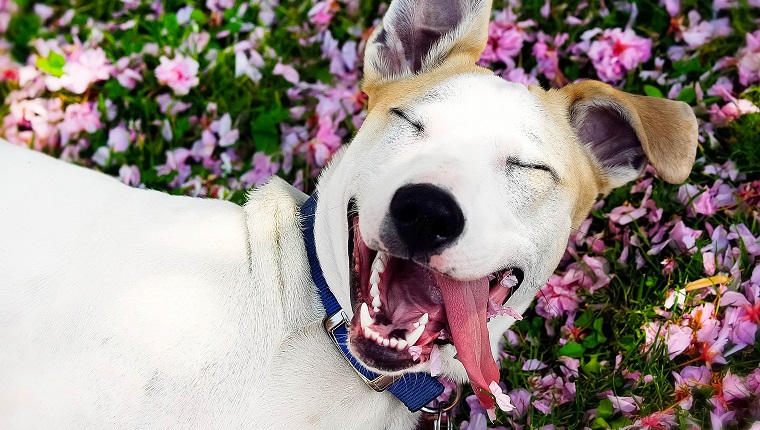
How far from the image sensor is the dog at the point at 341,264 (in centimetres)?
278

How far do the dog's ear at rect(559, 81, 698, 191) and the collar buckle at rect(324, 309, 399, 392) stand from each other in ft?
4.32

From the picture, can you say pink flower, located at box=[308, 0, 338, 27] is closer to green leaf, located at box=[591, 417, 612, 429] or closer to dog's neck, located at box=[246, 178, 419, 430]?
dog's neck, located at box=[246, 178, 419, 430]

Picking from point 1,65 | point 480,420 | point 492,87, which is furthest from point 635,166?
point 1,65

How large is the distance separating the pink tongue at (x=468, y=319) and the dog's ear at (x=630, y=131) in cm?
91

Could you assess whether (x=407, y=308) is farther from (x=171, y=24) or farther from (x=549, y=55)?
(x=171, y=24)

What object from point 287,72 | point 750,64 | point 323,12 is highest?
point 750,64

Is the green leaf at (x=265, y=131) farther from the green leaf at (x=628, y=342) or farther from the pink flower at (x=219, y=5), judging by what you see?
the green leaf at (x=628, y=342)

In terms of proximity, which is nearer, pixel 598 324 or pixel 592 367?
pixel 592 367

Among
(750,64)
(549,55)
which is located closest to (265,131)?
(549,55)

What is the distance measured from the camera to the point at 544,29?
5262mm

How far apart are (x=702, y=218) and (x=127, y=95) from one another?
3.83 m

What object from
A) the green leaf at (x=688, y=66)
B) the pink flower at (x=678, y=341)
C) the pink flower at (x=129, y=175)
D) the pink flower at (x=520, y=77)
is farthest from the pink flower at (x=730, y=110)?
the pink flower at (x=129, y=175)

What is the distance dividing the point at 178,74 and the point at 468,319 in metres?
3.19

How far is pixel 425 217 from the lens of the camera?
2.59 m
